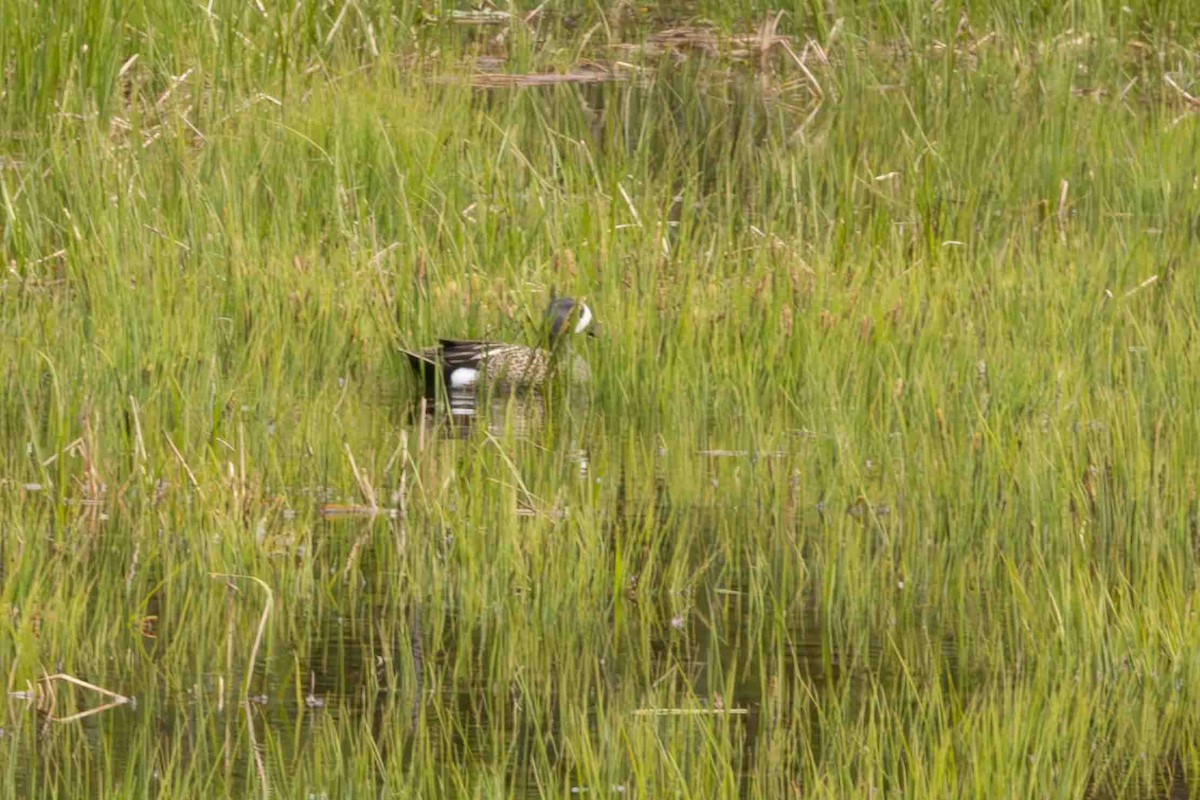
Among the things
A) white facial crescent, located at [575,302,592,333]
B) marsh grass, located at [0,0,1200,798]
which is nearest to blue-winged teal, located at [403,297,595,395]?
white facial crescent, located at [575,302,592,333]

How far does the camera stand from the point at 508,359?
670cm

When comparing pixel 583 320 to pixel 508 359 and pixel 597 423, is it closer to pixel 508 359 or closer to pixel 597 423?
pixel 508 359

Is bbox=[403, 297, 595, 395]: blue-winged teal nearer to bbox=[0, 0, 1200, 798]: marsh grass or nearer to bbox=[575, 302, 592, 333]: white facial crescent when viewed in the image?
bbox=[575, 302, 592, 333]: white facial crescent

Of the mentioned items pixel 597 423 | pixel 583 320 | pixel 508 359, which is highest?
pixel 583 320

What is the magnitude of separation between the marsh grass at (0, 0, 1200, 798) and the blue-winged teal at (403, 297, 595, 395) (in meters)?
0.12

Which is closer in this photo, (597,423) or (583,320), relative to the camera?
(597,423)

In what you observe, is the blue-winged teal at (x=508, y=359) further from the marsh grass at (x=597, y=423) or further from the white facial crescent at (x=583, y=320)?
the marsh grass at (x=597, y=423)

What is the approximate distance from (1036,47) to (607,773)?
780 cm

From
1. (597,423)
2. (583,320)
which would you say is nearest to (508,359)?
(583,320)

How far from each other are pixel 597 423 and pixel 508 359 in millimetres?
471

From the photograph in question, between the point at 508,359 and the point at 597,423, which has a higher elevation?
the point at 508,359

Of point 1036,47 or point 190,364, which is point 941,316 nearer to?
point 190,364

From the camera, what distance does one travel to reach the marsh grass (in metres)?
3.92

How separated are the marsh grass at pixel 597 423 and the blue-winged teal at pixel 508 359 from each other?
0.39ft
